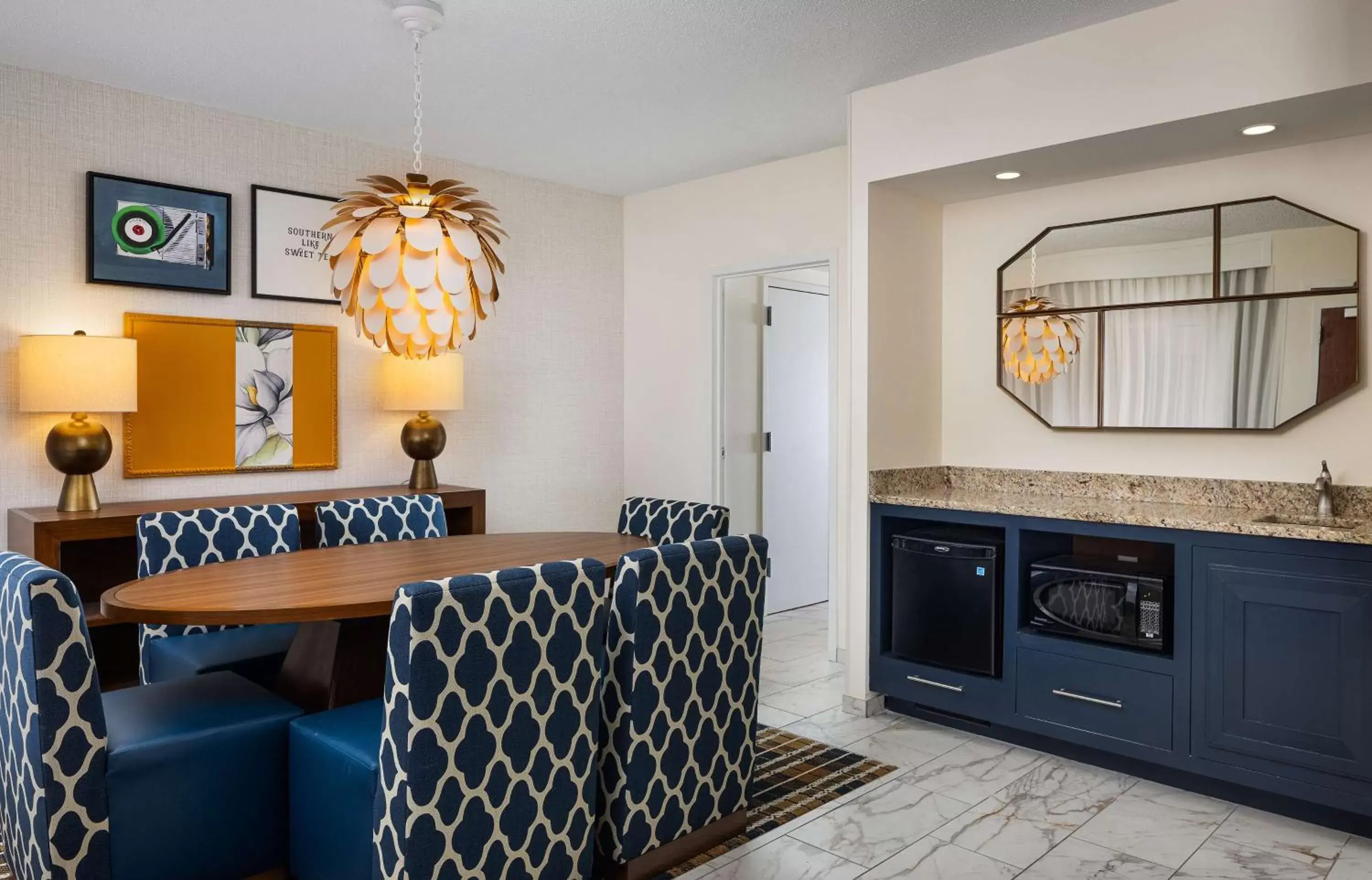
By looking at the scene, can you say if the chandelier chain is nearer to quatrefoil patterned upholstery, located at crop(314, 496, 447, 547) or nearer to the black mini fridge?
quatrefoil patterned upholstery, located at crop(314, 496, 447, 547)

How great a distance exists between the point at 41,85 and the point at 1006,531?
407 centimetres

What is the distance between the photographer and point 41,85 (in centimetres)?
352

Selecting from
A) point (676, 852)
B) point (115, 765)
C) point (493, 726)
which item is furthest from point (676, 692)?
point (115, 765)

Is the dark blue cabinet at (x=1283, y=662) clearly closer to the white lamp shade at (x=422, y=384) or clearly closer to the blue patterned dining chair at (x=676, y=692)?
the blue patterned dining chair at (x=676, y=692)

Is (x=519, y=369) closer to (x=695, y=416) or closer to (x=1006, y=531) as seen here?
(x=695, y=416)

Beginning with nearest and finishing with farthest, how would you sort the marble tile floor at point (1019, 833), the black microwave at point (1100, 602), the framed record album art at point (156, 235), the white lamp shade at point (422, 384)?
the marble tile floor at point (1019, 833) < the black microwave at point (1100, 602) < the framed record album art at point (156, 235) < the white lamp shade at point (422, 384)

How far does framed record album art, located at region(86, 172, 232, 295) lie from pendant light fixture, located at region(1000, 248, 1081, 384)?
3420 mm

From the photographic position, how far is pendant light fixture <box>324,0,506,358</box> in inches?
107

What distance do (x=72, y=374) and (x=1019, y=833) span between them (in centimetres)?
354

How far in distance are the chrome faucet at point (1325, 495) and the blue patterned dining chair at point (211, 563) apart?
3440 millimetres

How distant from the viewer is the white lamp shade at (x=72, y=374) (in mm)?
3285

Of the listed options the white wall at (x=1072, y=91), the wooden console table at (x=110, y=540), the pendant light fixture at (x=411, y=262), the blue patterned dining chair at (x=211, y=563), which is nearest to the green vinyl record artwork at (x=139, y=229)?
the wooden console table at (x=110, y=540)

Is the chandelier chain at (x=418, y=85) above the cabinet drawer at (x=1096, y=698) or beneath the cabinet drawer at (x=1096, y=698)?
above

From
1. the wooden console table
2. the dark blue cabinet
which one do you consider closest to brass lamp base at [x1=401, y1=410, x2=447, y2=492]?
the wooden console table
